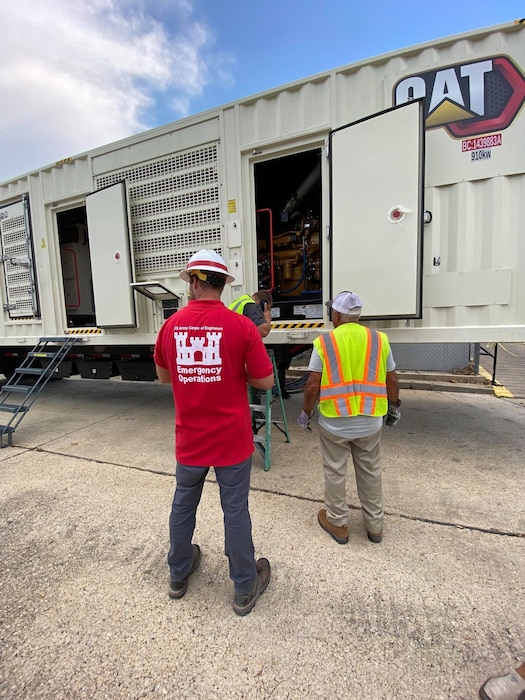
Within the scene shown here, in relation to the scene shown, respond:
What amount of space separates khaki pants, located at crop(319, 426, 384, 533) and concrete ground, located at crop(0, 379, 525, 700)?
0.65ft

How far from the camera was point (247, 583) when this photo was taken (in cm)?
182

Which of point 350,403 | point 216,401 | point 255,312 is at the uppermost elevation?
point 255,312

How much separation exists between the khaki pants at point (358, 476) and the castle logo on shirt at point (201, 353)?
3.21 ft

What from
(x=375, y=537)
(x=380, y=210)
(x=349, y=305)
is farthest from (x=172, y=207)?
(x=375, y=537)

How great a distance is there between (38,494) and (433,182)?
4.40 metres

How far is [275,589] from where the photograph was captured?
197 centimetres

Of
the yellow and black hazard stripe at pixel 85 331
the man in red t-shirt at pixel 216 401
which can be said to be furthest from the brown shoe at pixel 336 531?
the yellow and black hazard stripe at pixel 85 331

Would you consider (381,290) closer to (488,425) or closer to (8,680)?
(488,425)

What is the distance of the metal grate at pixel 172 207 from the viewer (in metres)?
4.11

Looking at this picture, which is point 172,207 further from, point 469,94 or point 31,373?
point 469,94

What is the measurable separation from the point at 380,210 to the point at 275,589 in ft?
9.83

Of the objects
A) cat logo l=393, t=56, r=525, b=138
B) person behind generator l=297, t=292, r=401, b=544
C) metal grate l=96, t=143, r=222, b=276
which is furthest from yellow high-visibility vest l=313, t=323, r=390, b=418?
Result: metal grate l=96, t=143, r=222, b=276

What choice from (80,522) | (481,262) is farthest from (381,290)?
(80,522)

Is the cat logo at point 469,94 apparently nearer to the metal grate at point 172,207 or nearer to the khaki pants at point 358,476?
the metal grate at point 172,207
